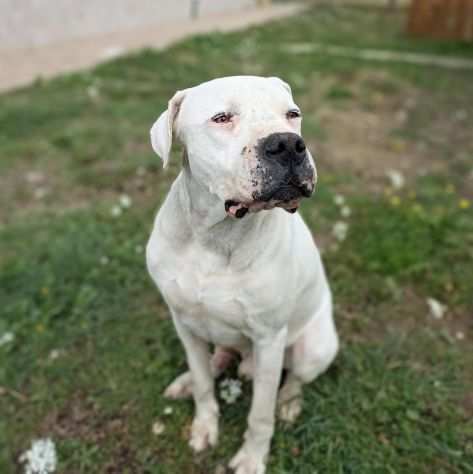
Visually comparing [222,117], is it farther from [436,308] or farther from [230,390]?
[436,308]

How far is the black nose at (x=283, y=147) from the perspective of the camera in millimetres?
1512

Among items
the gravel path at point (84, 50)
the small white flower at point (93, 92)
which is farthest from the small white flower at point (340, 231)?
the gravel path at point (84, 50)

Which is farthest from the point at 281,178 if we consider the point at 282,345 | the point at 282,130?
the point at 282,345

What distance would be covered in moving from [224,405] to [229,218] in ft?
3.98

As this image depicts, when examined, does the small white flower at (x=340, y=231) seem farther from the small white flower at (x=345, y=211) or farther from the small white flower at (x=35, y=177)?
the small white flower at (x=35, y=177)

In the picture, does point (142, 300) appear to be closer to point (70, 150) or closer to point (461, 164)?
point (70, 150)

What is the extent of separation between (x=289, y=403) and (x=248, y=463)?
38 centimetres

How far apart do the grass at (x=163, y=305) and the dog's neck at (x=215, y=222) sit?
111 cm

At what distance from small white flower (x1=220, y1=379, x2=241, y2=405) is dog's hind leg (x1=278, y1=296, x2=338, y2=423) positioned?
223mm

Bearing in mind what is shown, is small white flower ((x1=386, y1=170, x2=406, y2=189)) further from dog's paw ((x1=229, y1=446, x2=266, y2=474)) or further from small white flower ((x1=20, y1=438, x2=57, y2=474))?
small white flower ((x1=20, y1=438, x2=57, y2=474))

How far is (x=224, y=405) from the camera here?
2.63m

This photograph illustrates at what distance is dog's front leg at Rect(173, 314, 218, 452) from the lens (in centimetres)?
232

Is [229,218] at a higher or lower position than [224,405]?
higher

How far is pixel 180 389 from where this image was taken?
267cm
